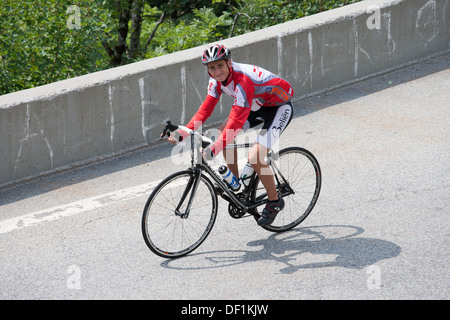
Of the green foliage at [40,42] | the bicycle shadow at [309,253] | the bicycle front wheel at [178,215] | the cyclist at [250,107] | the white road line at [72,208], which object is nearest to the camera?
the cyclist at [250,107]

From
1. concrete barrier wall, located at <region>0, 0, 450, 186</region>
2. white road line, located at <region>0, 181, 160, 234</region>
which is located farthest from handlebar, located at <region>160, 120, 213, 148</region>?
concrete barrier wall, located at <region>0, 0, 450, 186</region>

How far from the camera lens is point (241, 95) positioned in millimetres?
5746

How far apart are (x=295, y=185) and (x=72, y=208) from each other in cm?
244

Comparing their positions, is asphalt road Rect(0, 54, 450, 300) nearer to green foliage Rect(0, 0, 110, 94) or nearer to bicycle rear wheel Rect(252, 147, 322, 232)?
bicycle rear wheel Rect(252, 147, 322, 232)

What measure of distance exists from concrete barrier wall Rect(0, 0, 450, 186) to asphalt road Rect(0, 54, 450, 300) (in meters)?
0.31

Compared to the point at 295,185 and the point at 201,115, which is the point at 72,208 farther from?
the point at 295,185

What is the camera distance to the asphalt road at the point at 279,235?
18.5ft

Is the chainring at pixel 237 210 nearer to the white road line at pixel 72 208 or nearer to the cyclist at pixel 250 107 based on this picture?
the cyclist at pixel 250 107

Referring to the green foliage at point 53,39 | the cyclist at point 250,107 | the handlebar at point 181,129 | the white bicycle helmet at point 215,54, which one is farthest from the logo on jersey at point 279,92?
the green foliage at point 53,39

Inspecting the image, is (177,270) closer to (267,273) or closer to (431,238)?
(267,273)

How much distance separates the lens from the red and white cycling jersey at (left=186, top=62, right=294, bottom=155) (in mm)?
5687

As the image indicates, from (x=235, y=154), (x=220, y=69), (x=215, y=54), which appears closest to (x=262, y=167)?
(x=235, y=154)

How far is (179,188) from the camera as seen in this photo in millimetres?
5977
